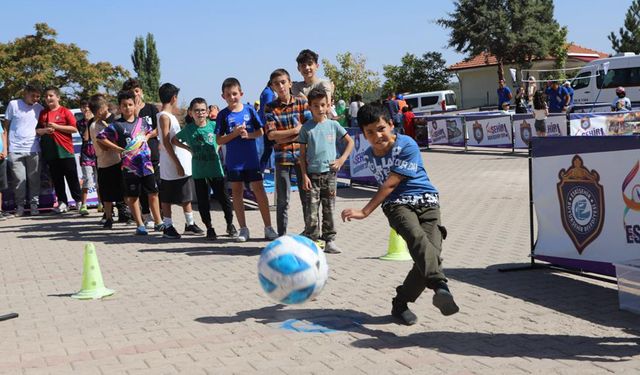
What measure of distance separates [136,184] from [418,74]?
198 ft

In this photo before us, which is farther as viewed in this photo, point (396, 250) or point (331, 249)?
point (331, 249)

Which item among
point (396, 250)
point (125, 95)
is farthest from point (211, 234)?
point (396, 250)

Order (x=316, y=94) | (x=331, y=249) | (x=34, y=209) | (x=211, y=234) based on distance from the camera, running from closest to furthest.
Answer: (x=316, y=94), (x=331, y=249), (x=211, y=234), (x=34, y=209)

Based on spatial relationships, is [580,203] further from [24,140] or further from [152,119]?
[24,140]

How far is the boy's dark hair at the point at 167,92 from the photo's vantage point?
1066 centimetres

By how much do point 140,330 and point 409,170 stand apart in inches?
94.5

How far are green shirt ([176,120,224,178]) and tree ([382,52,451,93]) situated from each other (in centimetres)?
5948

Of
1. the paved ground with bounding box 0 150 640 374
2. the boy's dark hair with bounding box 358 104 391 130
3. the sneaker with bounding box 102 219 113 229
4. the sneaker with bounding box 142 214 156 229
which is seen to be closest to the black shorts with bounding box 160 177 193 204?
the paved ground with bounding box 0 150 640 374

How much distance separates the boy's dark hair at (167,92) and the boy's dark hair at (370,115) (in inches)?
211

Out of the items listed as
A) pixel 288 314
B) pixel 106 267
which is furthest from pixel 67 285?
pixel 288 314

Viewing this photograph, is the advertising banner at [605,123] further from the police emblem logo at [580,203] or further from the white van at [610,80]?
the white van at [610,80]

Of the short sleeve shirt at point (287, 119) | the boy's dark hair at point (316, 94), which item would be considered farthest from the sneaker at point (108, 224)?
the boy's dark hair at point (316, 94)

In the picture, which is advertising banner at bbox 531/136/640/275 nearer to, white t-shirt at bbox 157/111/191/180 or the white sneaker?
white t-shirt at bbox 157/111/191/180

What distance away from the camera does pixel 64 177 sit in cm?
1481
